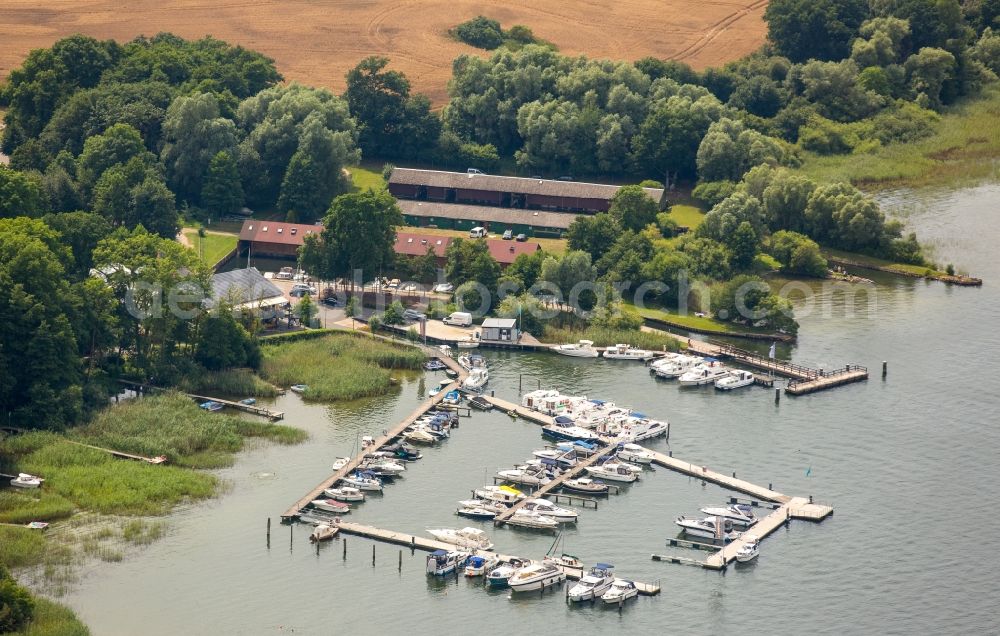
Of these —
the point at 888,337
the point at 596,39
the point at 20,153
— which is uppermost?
the point at 596,39

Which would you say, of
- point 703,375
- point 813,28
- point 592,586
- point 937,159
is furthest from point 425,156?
point 592,586

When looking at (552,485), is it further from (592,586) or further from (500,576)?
(592,586)

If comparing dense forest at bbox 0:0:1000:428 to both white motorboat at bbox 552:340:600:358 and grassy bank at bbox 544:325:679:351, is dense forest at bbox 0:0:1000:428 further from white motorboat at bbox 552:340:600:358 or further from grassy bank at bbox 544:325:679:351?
white motorboat at bbox 552:340:600:358

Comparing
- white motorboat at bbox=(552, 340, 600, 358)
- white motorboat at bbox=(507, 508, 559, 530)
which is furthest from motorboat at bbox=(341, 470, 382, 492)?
white motorboat at bbox=(552, 340, 600, 358)

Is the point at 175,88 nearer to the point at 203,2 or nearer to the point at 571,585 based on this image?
the point at 203,2

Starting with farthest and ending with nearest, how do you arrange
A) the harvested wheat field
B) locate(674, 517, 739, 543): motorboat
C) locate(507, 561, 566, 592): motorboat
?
the harvested wheat field < locate(674, 517, 739, 543): motorboat < locate(507, 561, 566, 592): motorboat

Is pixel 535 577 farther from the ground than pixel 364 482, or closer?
closer

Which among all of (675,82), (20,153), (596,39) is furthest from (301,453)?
(596,39)
